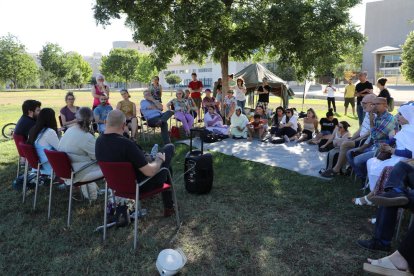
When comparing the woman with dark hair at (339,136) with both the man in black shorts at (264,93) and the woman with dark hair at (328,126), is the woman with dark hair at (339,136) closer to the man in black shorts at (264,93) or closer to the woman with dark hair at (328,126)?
the woman with dark hair at (328,126)

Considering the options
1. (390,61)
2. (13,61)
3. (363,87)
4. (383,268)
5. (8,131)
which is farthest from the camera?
(13,61)

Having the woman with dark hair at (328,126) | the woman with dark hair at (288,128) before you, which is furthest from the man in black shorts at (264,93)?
the woman with dark hair at (328,126)

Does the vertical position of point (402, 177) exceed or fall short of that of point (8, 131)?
it exceeds it

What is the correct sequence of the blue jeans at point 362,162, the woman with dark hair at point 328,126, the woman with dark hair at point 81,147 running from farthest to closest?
1. the woman with dark hair at point 328,126
2. the blue jeans at point 362,162
3. the woman with dark hair at point 81,147

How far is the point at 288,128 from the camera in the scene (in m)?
9.56

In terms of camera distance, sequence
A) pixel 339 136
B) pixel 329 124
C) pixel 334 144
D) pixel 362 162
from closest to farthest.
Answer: pixel 362 162 → pixel 334 144 → pixel 339 136 → pixel 329 124

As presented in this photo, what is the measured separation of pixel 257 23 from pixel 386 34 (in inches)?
2204

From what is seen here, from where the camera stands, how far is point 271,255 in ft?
11.4

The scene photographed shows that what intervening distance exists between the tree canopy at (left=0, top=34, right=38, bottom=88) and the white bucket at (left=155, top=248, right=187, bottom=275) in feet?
239

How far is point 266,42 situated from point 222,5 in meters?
2.05

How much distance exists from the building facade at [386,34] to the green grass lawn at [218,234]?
52.7 meters

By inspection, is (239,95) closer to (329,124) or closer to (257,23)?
(257,23)

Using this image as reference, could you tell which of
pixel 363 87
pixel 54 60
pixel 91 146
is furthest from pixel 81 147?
pixel 54 60

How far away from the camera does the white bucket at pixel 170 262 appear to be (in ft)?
10.1
